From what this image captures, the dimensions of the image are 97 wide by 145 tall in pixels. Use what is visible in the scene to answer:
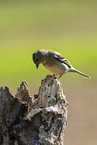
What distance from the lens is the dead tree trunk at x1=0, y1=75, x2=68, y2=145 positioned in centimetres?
324

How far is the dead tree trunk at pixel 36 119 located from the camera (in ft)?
10.6

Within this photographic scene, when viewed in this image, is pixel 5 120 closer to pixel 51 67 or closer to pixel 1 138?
pixel 1 138

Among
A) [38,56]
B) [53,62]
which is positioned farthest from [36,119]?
[53,62]

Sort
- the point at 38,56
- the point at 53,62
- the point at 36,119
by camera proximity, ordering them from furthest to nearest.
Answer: the point at 53,62 → the point at 38,56 → the point at 36,119

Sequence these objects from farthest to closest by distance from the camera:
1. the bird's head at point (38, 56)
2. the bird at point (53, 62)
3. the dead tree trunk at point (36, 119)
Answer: the bird at point (53, 62)
the bird's head at point (38, 56)
the dead tree trunk at point (36, 119)

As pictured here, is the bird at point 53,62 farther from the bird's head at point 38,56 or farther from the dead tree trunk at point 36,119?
the dead tree trunk at point 36,119

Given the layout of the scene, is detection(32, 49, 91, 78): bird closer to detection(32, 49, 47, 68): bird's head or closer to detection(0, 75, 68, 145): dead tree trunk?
detection(32, 49, 47, 68): bird's head

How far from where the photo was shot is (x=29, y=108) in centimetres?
346

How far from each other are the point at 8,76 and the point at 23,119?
8.34 meters

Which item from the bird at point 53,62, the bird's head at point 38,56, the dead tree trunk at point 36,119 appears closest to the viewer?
the dead tree trunk at point 36,119

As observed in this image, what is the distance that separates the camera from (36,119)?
325cm

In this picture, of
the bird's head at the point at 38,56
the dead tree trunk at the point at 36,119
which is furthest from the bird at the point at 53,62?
the dead tree trunk at the point at 36,119

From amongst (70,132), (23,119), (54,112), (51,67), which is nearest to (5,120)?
(23,119)

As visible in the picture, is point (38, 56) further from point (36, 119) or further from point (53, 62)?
point (36, 119)
